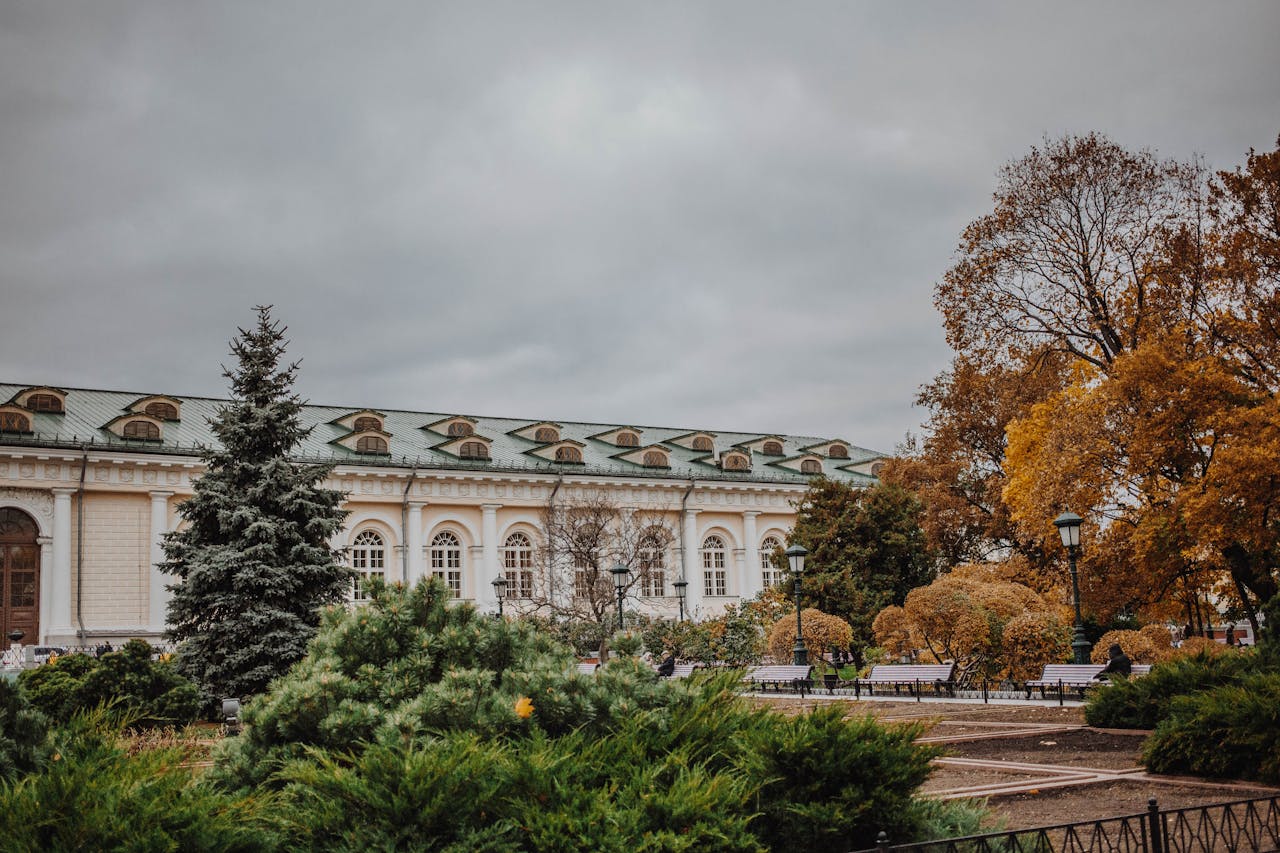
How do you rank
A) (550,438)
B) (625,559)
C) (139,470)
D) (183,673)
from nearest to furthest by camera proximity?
(183,673) → (139,470) → (625,559) → (550,438)

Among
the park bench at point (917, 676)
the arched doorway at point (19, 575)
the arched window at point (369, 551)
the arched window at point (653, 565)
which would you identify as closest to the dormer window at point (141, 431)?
the arched doorway at point (19, 575)

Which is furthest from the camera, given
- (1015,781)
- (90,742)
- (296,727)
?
(1015,781)

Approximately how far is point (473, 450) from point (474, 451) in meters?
0.06

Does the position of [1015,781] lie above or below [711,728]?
below

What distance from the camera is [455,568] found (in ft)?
139

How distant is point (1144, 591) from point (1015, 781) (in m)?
15.1

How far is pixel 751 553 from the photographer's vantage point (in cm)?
4778

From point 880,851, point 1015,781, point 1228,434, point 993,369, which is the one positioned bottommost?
point 1015,781

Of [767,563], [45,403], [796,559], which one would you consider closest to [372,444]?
[45,403]

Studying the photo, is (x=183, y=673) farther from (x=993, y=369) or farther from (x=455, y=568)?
(x=455, y=568)

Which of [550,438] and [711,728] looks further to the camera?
[550,438]

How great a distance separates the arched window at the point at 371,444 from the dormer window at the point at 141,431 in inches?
284

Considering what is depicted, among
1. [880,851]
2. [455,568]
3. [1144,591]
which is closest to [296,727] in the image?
[880,851]

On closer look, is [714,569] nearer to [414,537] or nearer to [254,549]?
[414,537]
